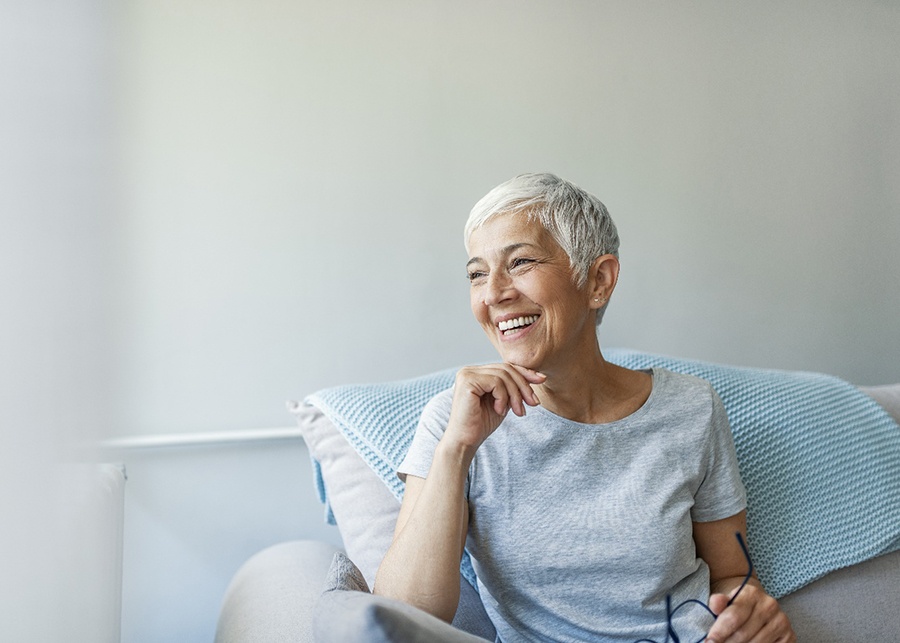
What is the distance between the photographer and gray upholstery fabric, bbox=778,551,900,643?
1359 mm

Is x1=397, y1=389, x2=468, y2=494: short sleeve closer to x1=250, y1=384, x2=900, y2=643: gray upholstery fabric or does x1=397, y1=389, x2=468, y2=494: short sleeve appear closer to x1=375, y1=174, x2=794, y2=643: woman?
x1=375, y1=174, x2=794, y2=643: woman

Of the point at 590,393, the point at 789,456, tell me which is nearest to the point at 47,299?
the point at 590,393

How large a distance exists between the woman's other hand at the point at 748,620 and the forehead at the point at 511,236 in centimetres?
57

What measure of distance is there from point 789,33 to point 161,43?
5.13 feet

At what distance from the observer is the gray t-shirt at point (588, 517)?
3.82 ft

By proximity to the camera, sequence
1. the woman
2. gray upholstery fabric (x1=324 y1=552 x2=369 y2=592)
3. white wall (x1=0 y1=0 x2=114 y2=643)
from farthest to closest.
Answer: the woman < gray upholstery fabric (x1=324 y1=552 x2=369 y2=592) < white wall (x1=0 y1=0 x2=114 y2=643)

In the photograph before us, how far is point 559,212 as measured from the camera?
1.22 meters

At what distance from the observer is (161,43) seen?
62.0 inches

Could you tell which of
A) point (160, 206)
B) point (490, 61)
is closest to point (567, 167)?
point (490, 61)

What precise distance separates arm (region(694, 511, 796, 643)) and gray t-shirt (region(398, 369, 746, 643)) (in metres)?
0.03

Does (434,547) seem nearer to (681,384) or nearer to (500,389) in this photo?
(500,389)

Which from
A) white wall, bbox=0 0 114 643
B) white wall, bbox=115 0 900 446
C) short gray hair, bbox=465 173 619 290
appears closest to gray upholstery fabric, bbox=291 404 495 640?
white wall, bbox=115 0 900 446

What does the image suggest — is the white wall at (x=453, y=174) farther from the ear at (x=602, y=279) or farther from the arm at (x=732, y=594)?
the arm at (x=732, y=594)

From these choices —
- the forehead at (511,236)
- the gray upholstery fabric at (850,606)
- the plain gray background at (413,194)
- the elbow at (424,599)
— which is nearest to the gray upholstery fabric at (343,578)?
the elbow at (424,599)
